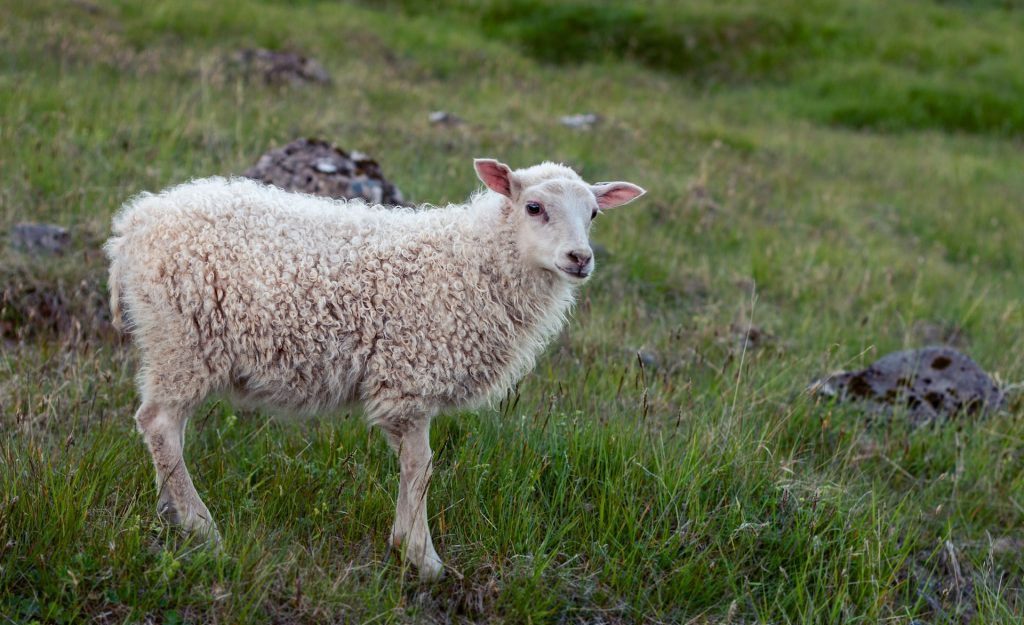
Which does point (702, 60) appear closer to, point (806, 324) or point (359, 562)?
point (806, 324)

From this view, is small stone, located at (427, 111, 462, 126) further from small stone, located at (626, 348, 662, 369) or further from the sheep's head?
the sheep's head

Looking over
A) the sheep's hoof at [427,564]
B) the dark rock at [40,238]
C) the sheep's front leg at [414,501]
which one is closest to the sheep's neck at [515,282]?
the sheep's front leg at [414,501]

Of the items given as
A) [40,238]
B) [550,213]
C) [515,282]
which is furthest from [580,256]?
[40,238]

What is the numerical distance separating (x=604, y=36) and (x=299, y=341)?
16567 mm

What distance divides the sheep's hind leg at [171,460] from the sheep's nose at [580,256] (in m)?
1.75

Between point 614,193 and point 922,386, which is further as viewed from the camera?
point 922,386

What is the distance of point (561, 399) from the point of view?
5215 mm

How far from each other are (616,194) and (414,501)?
6.08 ft

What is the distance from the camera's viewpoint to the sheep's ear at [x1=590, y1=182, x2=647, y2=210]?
464 centimetres

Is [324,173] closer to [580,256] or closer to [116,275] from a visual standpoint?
[116,275]

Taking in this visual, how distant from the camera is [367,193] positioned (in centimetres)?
691

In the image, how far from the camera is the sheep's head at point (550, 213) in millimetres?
4070

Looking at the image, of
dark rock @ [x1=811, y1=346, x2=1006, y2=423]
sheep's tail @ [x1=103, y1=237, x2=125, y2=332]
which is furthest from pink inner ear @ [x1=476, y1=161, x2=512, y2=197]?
dark rock @ [x1=811, y1=346, x2=1006, y2=423]

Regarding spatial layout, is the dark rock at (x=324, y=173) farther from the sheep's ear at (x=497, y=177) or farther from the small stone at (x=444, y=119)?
the small stone at (x=444, y=119)
